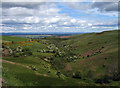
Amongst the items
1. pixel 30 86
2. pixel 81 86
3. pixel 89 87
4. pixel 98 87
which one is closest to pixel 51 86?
pixel 30 86

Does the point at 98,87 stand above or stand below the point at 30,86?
below

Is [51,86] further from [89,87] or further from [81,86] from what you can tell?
[89,87]

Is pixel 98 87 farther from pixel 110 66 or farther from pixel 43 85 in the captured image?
pixel 110 66

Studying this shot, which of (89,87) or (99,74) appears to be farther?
(99,74)

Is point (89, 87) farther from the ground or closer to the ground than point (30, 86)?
closer to the ground

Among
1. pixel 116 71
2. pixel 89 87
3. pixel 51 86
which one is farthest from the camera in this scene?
pixel 116 71

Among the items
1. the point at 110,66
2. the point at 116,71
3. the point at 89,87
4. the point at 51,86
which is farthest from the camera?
the point at 110,66

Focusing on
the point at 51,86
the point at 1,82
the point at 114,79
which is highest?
the point at 1,82

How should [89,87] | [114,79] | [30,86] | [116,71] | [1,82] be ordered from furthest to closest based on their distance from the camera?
[116,71] < [114,79] < [89,87] < [30,86] < [1,82]

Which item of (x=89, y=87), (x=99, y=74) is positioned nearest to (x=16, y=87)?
(x=89, y=87)
